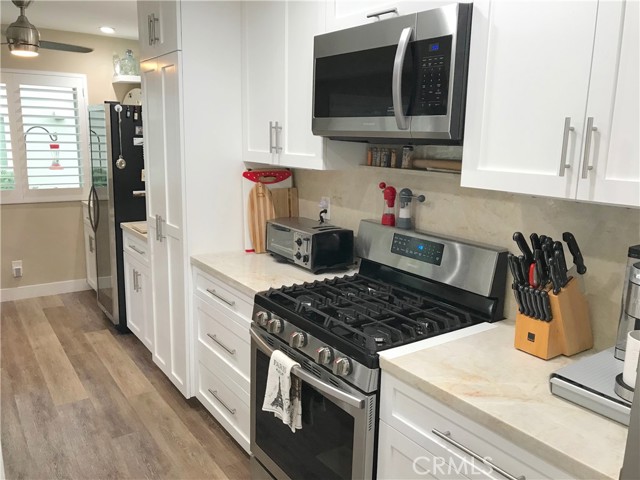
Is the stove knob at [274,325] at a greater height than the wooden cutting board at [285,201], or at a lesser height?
lesser

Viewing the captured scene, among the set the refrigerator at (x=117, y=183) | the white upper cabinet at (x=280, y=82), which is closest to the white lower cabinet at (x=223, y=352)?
the white upper cabinet at (x=280, y=82)

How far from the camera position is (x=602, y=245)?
1.53m

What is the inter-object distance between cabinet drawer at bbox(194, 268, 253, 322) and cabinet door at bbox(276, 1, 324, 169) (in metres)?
0.64

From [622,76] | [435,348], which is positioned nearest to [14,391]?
[435,348]

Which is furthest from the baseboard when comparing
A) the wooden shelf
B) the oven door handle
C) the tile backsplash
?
the oven door handle

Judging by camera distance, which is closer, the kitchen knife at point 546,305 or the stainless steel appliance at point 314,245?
the kitchen knife at point 546,305

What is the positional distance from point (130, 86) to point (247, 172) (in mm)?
2846

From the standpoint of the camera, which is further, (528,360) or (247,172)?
(247,172)

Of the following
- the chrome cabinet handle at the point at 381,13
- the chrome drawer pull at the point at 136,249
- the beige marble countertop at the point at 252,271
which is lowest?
the chrome drawer pull at the point at 136,249

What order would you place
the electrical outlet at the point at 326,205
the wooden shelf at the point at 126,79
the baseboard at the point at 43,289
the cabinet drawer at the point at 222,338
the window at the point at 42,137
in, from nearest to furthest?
the cabinet drawer at the point at 222,338 → the electrical outlet at the point at 326,205 → the window at the point at 42,137 → the wooden shelf at the point at 126,79 → the baseboard at the point at 43,289

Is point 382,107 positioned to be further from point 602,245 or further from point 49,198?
point 49,198

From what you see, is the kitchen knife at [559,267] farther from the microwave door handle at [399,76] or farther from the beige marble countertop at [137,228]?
the beige marble countertop at [137,228]

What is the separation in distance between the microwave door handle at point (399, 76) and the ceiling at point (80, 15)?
2.66 m

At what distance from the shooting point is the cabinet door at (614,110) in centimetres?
114
